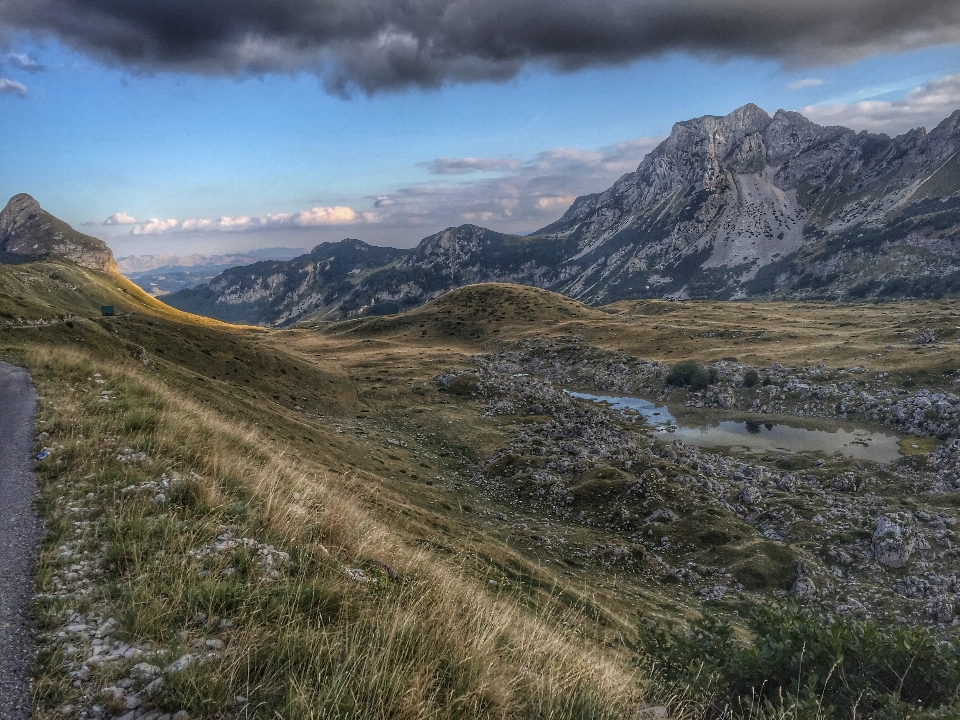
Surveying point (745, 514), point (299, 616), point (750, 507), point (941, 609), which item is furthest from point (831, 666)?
point (750, 507)

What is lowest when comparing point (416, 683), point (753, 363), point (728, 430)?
point (728, 430)

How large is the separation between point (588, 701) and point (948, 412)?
8757 centimetres

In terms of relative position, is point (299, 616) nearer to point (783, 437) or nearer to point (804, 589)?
point (804, 589)

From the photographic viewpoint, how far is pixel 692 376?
3780 inches

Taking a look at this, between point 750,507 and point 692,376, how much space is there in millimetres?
52823

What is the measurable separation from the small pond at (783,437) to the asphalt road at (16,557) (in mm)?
72741

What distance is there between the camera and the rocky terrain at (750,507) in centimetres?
3475

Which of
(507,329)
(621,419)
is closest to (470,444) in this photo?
(621,419)

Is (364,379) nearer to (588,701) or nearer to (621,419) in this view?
(621,419)

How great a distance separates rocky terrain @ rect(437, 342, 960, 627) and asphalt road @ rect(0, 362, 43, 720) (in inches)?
1245

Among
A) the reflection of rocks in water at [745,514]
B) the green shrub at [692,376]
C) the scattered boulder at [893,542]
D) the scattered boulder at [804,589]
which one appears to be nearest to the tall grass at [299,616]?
the reflection of rocks in water at [745,514]

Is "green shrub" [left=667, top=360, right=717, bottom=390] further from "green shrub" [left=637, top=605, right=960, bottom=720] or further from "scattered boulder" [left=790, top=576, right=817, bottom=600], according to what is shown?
"green shrub" [left=637, top=605, right=960, bottom=720]

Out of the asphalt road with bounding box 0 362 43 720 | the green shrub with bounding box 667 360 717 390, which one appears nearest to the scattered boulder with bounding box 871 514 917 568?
the asphalt road with bounding box 0 362 43 720

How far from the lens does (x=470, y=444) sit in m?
61.5
